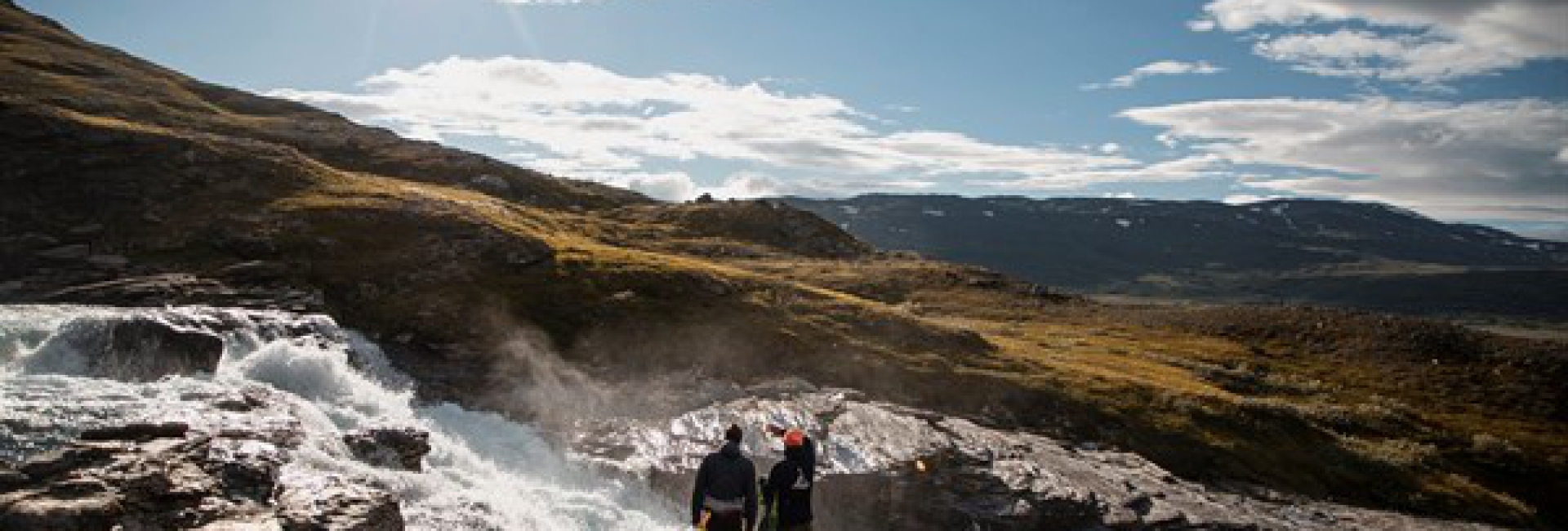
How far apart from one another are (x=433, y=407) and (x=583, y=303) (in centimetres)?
1829

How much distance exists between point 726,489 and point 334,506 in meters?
10.5

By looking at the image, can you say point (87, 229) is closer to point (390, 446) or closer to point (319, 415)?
point (319, 415)

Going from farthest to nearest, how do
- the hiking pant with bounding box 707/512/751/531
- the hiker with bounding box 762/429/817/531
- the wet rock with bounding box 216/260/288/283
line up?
the wet rock with bounding box 216/260/288/283 < the hiker with bounding box 762/429/817/531 < the hiking pant with bounding box 707/512/751/531

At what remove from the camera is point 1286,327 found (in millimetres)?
106312

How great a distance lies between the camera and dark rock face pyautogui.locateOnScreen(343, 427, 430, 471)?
3222 centimetres

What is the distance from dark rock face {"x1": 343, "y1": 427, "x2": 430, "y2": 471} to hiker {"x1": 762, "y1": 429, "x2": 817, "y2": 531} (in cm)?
1588

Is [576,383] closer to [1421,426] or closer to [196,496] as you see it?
[196,496]

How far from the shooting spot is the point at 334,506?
2436 centimetres

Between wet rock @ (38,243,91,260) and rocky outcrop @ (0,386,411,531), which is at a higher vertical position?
wet rock @ (38,243,91,260)

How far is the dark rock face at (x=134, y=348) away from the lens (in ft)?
117

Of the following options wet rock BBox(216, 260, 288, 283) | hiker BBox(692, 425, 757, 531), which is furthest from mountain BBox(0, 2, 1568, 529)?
hiker BBox(692, 425, 757, 531)

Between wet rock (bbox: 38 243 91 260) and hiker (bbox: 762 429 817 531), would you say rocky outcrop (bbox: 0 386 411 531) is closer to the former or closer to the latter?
hiker (bbox: 762 429 817 531)

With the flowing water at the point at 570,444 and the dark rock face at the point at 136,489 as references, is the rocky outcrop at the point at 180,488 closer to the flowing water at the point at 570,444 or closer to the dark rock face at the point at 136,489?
the dark rock face at the point at 136,489

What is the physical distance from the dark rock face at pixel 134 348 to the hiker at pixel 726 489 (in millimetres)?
25620
